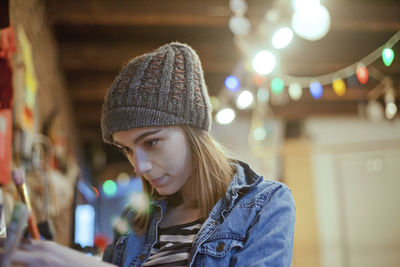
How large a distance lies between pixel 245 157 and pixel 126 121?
19.6 ft

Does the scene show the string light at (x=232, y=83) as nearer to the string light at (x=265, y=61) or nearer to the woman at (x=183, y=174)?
the string light at (x=265, y=61)

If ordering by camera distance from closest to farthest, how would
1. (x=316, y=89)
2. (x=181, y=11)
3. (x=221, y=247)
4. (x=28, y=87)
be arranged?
(x=221, y=247), (x=28, y=87), (x=181, y=11), (x=316, y=89)

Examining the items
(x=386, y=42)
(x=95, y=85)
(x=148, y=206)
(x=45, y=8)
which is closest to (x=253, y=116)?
(x=95, y=85)

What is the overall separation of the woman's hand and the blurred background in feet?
2.97

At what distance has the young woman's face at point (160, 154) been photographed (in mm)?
1380

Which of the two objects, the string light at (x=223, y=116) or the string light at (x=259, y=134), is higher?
the string light at (x=223, y=116)

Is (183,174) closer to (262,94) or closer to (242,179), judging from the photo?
(242,179)

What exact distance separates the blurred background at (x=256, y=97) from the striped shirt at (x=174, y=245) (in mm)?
581

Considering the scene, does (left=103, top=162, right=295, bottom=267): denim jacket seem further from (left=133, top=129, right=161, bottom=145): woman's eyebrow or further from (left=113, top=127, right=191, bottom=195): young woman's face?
(left=133, top=129, right=161, bottom=145): woman's eyebrow

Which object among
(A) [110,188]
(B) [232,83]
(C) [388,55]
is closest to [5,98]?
(C) [388,55]

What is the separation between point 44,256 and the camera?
88 cm

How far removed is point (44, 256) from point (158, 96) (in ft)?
2.25

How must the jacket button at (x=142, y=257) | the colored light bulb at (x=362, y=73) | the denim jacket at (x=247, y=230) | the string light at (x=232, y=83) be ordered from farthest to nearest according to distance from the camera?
the string light at (x=232, y=83)
the colored light bulb at (x=362, y=73)
the jacket button at (x=142, y=257)
the denim jacket at (x=247, y=230)

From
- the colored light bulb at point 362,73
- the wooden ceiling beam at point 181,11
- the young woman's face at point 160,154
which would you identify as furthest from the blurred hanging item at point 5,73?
the colored light bulb at point 362,73
